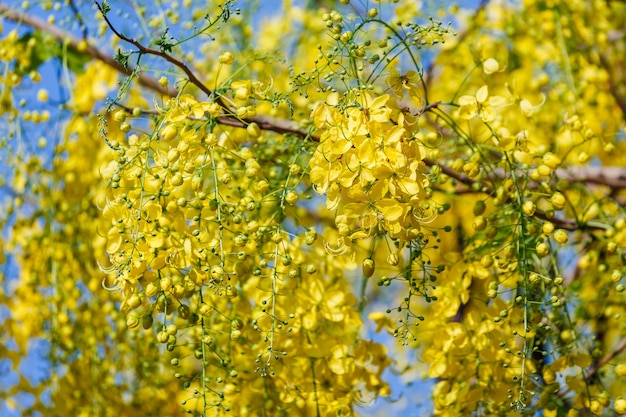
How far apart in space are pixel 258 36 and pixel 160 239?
227 centimetres

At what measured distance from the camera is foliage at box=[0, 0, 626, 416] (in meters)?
1.36

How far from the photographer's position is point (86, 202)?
7.41 ft

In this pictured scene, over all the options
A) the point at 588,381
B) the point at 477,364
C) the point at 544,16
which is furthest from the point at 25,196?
the point at 544,16

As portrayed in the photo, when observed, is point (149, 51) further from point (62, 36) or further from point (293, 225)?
point (62, 36)

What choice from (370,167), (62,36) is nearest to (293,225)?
(370,167)

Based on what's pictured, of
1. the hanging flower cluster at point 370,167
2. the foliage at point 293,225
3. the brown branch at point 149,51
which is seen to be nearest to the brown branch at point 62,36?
the foliage at point 293,225

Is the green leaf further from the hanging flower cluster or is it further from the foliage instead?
the hanging flower cluster

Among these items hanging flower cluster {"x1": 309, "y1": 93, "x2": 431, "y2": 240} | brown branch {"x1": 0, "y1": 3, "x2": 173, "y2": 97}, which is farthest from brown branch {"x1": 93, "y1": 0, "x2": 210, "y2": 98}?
brown branch {"x1": 0, "y1": 3, "x2": 173, "y2": 97}

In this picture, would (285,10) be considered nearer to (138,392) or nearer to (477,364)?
(138,392)

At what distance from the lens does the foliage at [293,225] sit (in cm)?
136

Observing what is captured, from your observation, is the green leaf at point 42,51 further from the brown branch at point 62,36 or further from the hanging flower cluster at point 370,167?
the hanging flower cluster at point 370,167

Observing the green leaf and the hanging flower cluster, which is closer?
the hanging flower cluster

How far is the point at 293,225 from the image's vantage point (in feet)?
6.42

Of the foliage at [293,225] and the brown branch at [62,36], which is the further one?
the brown branch at [62,36]
